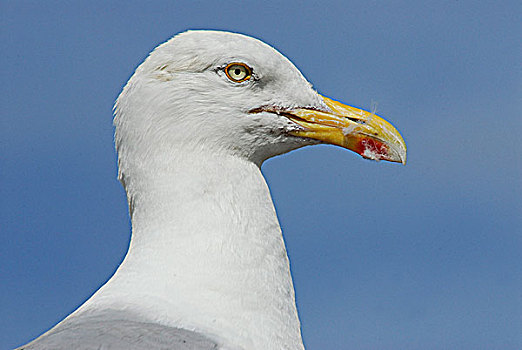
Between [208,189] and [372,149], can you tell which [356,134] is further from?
[208,189]

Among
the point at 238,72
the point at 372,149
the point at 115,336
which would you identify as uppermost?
the point at 238,72

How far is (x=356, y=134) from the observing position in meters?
5.26

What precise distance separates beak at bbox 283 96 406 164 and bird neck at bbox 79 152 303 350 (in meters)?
0.49

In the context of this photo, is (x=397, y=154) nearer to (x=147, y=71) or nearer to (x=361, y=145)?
(x=361, y=145)

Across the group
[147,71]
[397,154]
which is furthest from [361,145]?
[147,71]

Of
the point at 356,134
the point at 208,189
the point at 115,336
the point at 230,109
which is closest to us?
the point at 115,336

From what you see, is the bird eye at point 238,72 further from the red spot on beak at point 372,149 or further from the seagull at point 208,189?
the red spot on beak at point 372,149

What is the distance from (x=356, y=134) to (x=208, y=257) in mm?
1413

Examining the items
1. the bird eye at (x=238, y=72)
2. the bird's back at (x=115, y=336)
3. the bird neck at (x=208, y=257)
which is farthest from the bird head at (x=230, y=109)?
the bird's back at (x=115, y=336)

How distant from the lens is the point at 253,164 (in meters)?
5.14

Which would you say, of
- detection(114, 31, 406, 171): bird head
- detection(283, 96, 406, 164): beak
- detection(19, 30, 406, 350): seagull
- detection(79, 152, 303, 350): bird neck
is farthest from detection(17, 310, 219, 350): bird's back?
detection(283, 96, 406, 164): beak

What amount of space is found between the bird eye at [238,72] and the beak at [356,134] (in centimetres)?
37

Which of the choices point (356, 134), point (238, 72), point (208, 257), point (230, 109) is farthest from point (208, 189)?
point (356, 134)

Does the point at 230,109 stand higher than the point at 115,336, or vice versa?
the point at 230,109
